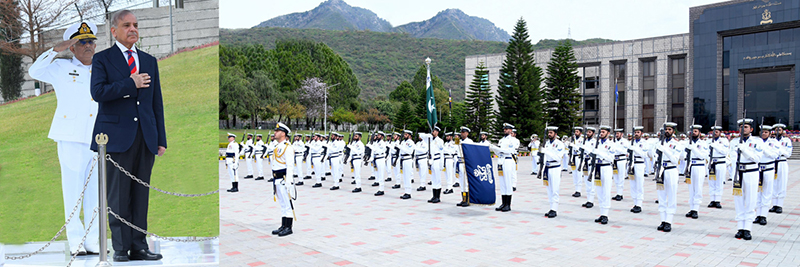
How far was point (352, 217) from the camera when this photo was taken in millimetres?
8719

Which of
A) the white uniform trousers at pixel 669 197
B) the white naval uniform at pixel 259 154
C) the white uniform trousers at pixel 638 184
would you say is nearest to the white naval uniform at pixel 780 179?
the white uniform trousers at pixel 638 184

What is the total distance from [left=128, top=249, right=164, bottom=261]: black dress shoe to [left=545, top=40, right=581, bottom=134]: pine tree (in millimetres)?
32674

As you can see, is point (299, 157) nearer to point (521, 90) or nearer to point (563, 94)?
point (521, 90)

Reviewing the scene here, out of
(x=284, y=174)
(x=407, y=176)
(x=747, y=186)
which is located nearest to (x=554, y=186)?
(x=747, y=186)

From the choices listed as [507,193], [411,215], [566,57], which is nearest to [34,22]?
[411,215]

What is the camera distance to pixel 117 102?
4336mm

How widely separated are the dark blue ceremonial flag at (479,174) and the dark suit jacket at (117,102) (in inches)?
221

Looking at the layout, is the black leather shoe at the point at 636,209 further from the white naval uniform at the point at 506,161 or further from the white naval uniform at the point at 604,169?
the white naval uniform at the point at 506,161

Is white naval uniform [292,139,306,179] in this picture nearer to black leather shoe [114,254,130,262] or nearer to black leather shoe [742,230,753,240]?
black leather shoe [114,254,130,262]

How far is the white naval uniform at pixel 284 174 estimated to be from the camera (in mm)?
7012

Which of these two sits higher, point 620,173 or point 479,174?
point 479,174

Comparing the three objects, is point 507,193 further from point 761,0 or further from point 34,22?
point 761,0

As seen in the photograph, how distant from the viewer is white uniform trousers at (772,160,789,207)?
8.77 m

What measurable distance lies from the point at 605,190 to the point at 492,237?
2.34m
